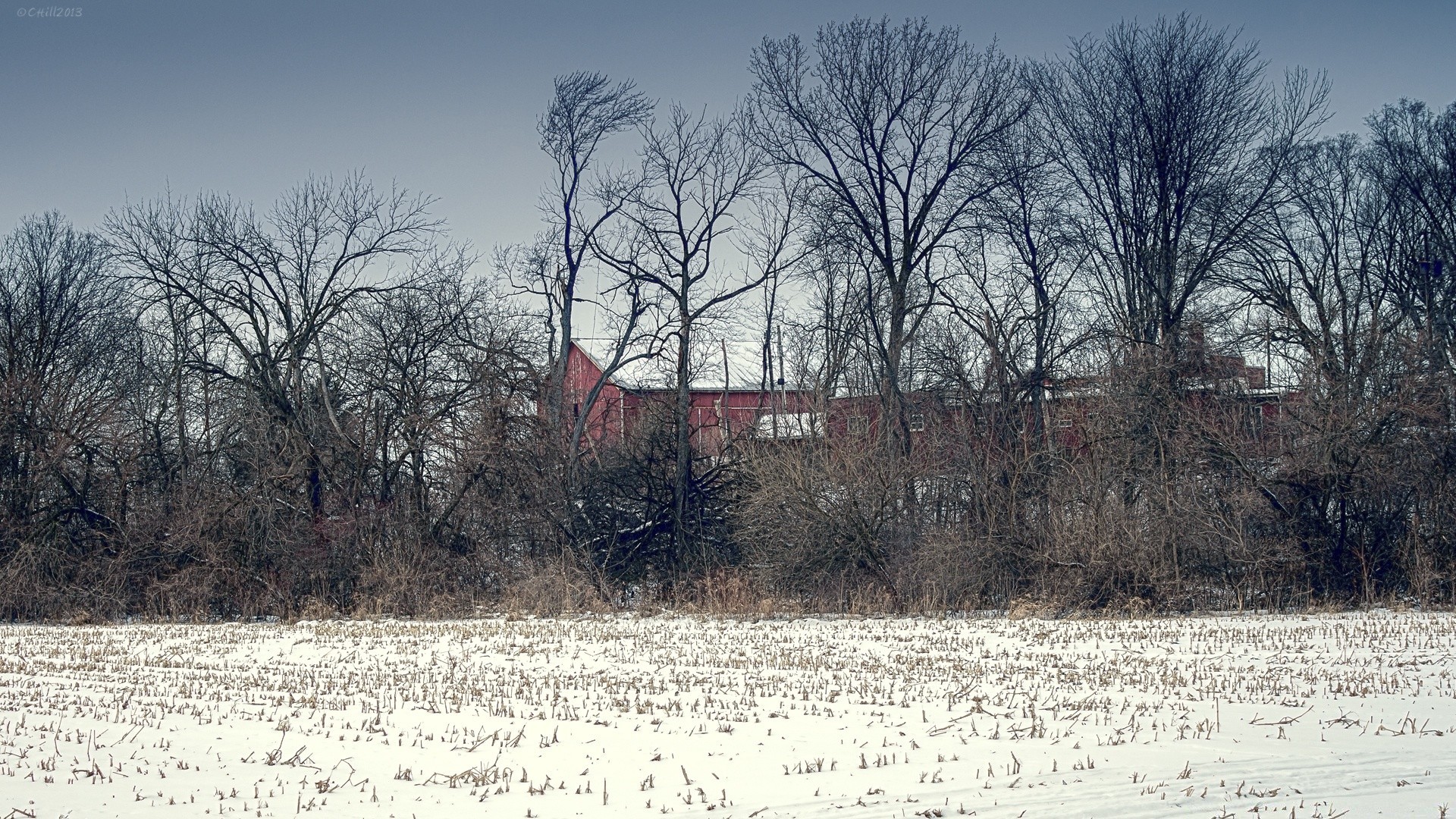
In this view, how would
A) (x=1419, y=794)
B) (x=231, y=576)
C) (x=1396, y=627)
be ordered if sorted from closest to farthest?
1. (x=1419, y=794)
2. (x=1396, y=627)
3. (x=231, y=576)

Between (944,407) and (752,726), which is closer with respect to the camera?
(752,726)

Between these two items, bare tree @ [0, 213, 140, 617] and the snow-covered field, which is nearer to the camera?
the snow-covered field

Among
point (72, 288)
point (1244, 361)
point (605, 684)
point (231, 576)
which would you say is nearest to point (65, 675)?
point (605, 684)

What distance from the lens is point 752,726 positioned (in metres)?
10.4

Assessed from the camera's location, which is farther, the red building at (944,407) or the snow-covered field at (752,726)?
the red building at (944,407)

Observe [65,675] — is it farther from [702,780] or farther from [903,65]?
[903,65]

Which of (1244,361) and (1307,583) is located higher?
(1244,361)

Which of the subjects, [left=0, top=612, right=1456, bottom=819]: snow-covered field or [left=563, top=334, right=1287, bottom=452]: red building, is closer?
[left=0, top=612, right=1456, bottom=819]: snow-covered field

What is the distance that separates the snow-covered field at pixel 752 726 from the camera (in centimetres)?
779

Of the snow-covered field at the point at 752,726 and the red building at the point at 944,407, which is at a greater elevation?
the red building at the point at 944,407

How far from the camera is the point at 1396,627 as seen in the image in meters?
17.7

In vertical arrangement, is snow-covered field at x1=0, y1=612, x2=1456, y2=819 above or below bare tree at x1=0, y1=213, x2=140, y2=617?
below

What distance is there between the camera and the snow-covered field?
7.79 metres

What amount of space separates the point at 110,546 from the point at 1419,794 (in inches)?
943
